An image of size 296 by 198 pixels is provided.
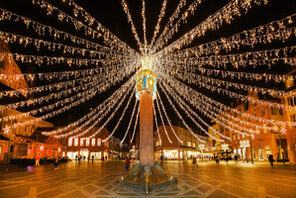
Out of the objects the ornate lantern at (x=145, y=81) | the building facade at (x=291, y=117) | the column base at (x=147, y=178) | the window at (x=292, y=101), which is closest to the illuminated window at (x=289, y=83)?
the building facade at (x=291, y=117)

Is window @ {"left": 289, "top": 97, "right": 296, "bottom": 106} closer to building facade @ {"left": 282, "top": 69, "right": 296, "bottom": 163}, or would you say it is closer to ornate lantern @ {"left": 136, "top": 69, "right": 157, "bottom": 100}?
building facade @ {"left": 282, "top": 69, "right": 296, "bottom": 163}

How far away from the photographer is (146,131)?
37.0ft

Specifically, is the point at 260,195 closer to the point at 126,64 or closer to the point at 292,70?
the point at 126,64

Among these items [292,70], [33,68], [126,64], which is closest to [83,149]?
[33,68]

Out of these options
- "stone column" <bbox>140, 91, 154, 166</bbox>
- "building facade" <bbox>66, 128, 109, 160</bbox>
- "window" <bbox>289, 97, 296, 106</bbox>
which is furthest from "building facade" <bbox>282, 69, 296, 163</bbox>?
"building facade" <bbox>66, 128, 109, 160</bbox>

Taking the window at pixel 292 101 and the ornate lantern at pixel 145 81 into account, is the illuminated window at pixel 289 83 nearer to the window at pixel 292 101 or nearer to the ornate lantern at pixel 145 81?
the window at pixel 292 101

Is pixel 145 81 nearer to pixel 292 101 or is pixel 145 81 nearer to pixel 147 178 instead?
pixel 147 178

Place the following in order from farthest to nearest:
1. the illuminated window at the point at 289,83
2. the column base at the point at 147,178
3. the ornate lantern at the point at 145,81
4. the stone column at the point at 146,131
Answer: the illuminated window at the point at 289,83
the ornate lantern at the point at 145,81
the stone column at the point at 146,131
the column base at the point at 147,178

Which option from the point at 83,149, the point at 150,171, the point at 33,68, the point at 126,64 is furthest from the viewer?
the point at 83,149

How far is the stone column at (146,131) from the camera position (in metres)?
11.0

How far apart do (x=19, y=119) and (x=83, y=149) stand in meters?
24.6

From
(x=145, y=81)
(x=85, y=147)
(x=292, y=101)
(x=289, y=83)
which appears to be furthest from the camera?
(x=85, y=147)

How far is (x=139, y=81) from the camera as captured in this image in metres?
11.8

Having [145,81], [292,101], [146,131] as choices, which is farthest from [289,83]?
[146,131]
